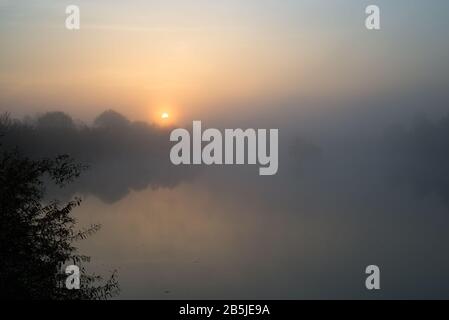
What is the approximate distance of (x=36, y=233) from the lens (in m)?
6.17

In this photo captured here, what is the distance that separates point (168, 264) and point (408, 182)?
3745mm

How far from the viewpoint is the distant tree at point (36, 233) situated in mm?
5828

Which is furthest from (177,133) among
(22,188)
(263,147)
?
(22,188)

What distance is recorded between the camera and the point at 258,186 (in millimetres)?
9203

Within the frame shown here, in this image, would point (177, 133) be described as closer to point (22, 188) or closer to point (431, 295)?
point (22, 188)

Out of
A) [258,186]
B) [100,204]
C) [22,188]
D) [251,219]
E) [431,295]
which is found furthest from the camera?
[431,295]

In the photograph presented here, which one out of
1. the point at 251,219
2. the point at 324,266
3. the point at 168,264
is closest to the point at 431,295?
the point at 324,266

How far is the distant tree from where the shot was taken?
5828 mm
